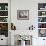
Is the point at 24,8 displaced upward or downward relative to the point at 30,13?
upward

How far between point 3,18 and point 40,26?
1950 millimetres

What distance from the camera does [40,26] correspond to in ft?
19.8

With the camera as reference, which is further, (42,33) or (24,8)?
(42,33)

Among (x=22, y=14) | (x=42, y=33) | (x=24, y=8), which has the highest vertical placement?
(x=24, y=8)

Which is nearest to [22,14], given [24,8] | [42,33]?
[24,8]

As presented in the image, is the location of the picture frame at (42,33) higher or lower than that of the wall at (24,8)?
lower

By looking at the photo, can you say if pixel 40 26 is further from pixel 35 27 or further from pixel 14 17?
pixel 14 17

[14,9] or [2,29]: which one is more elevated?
[14,9]

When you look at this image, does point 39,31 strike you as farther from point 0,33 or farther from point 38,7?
point 0,33

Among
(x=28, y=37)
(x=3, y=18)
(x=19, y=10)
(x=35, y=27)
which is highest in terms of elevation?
(x=19, y=10)

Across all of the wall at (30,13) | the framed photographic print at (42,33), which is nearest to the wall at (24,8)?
the wall at (30,13)

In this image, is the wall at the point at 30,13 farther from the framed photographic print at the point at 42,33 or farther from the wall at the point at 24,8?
the framed photographic print at the point at 42,33

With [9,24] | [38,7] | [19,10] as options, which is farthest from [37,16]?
[9,24]

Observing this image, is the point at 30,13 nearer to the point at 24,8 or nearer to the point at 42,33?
the point at 24,8
